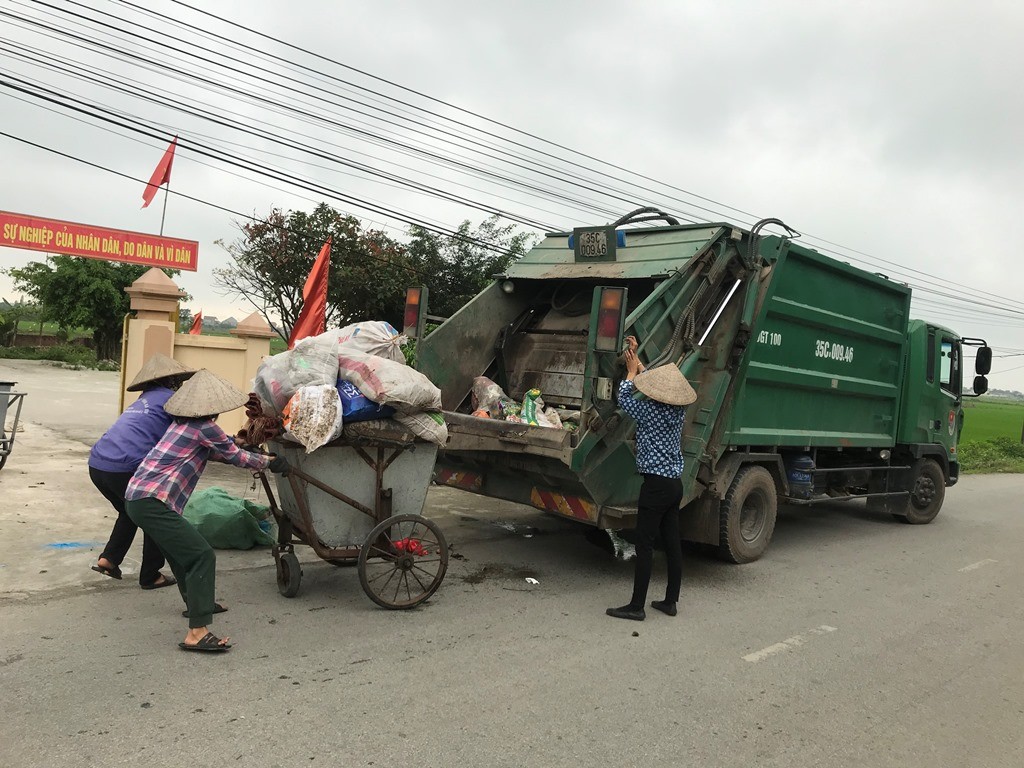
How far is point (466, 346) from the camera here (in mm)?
6500

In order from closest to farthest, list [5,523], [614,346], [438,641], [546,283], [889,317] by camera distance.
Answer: [438,641], [614,346], [5,523], [546,283], [889,317]

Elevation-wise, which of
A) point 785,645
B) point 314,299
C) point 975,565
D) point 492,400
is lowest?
point 785,645

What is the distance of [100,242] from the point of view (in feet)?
36.3

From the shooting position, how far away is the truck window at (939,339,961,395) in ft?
28.5

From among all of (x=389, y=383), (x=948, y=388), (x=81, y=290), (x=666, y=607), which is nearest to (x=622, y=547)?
(x=666, y=607)

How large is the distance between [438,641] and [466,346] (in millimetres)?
2815

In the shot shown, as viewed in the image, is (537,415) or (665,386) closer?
(665,386)

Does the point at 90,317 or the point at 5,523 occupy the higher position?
the point at 90,317

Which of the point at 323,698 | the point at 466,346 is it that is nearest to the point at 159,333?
the point at 466,346

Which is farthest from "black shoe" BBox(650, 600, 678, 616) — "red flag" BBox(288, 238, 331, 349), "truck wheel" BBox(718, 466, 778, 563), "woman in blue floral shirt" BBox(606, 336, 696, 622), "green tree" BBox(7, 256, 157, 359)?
"green tree" BBox(7, 256, 157, 359)

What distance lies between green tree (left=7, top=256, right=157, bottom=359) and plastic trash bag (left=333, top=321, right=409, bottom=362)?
93.3ft

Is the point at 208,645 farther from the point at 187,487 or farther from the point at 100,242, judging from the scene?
the point at 100,242

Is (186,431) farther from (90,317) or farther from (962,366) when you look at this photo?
(90,317)

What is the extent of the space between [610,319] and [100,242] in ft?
29.1
